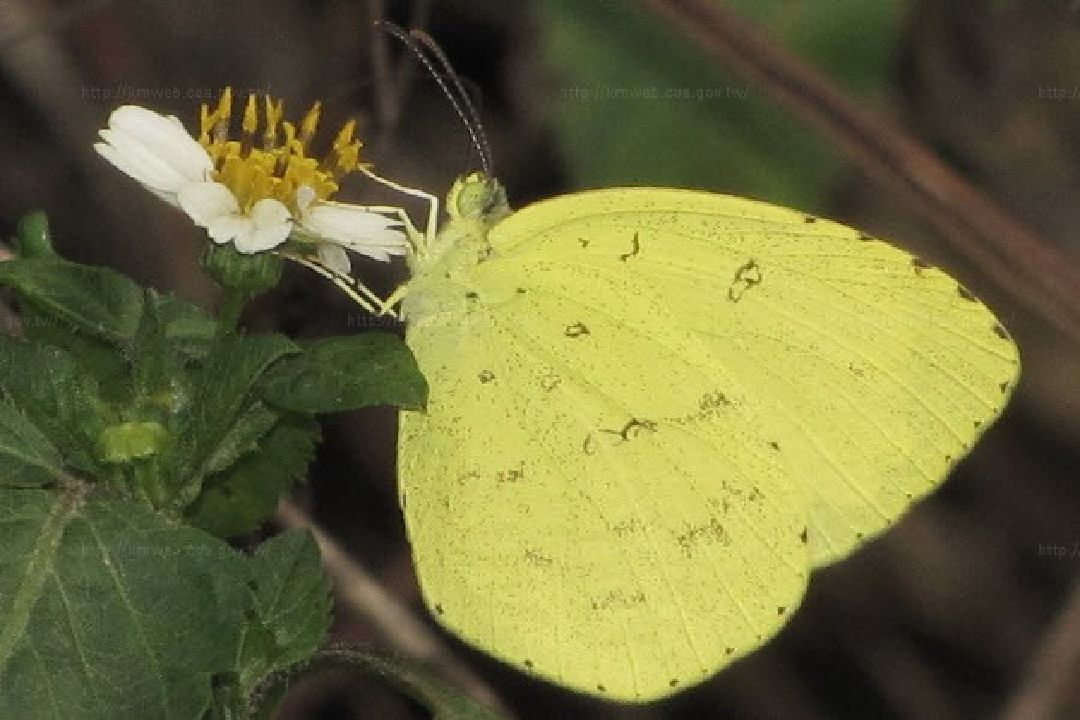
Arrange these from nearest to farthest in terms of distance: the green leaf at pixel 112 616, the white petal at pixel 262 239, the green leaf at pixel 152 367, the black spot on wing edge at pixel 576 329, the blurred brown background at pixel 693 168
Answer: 1. the green leaf at pixel 112 616
2. the green leaf at pixel 152 367
3. the white petal at pixel 262 239
4. the black spot on wing edge at pixel 576 329
5. the blurred brown background at pixel 693 168

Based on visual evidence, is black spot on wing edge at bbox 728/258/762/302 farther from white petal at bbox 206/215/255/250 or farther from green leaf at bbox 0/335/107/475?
green leaf at bbox 0/335/107/475

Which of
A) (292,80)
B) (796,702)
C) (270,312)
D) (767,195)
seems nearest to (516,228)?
(270,312)

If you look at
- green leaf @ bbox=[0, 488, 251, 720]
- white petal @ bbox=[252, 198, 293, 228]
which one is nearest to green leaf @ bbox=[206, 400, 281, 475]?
green leaf @ bbox=[0, 488, 251, 720]

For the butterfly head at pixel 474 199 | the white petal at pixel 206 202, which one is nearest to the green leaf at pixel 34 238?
the white petal at pixel 206 202

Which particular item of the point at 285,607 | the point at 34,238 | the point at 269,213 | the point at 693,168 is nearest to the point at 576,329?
the point at 269,213

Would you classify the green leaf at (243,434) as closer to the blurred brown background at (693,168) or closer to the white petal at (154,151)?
the white petal at (154,151)

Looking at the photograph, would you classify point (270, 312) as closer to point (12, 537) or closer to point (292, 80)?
point (292, 80)

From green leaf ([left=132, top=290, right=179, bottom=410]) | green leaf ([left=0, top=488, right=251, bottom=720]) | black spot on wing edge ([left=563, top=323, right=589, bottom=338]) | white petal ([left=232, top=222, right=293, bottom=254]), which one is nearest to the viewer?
green leaf ([left=0, top=488, right=251, bottom=720])

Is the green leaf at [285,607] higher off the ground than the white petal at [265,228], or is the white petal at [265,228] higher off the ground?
the white petal at [265,228]
